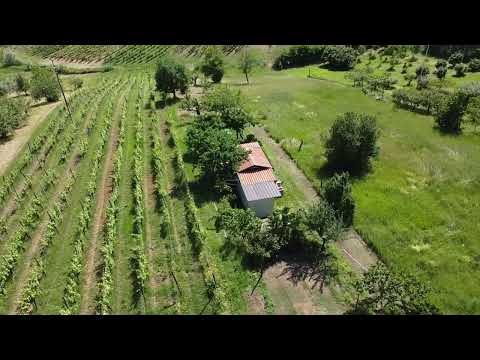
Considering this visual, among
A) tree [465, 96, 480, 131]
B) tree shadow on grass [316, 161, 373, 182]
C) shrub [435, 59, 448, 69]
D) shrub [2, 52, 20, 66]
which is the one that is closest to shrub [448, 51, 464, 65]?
shrub [435, 59, 448, 69]

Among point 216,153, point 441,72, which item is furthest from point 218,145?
point 441,72

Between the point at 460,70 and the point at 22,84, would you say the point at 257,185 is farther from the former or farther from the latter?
the point at 22,84

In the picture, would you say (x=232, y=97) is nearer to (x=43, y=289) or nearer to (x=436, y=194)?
(x=436, y=194)

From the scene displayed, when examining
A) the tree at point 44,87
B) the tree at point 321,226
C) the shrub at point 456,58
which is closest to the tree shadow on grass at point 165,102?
the tree at point 44,87

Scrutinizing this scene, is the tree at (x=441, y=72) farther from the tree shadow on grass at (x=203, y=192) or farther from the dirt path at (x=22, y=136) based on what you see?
the dirt path at (x=22, y=136)

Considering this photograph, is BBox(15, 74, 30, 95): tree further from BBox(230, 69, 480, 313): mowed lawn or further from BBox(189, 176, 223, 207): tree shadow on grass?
BBox(189, 176, 223, 207): tree shadow on grass
